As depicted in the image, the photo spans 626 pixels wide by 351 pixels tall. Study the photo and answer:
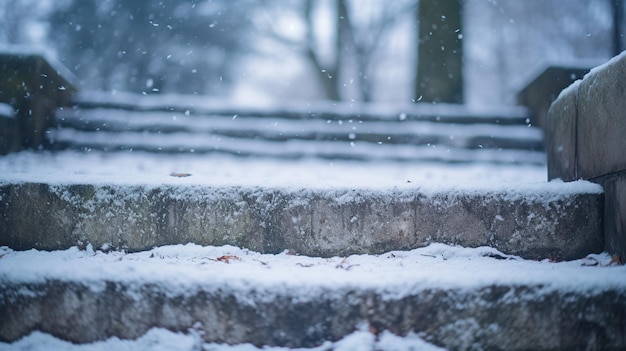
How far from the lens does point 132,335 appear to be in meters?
1.34

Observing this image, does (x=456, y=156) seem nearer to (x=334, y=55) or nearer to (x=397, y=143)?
(x=397, y=143)

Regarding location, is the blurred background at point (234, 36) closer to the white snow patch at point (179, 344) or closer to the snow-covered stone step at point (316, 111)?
the snow-covered stone step at point (316, 111)

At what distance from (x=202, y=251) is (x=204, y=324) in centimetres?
46

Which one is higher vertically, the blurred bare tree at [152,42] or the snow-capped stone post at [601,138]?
the blurred bare tree at [152,42]

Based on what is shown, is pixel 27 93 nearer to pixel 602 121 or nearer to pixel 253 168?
pixel 253 168

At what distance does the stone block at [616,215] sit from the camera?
162cm


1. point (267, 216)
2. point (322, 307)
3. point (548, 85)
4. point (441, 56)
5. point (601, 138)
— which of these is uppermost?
point (441, 56)

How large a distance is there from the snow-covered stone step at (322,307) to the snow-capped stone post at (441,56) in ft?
14.1

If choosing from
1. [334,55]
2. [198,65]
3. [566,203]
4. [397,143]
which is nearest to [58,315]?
[566,203]

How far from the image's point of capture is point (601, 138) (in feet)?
5.97

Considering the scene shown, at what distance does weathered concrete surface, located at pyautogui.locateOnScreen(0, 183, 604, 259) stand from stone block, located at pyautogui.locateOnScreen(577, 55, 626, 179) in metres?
0.16


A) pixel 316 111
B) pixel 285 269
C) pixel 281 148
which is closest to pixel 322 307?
pixel 285 269

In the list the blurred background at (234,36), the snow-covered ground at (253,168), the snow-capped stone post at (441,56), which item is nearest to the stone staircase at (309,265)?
the snow-covered ground at (253,168)

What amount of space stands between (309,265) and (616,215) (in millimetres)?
1137
